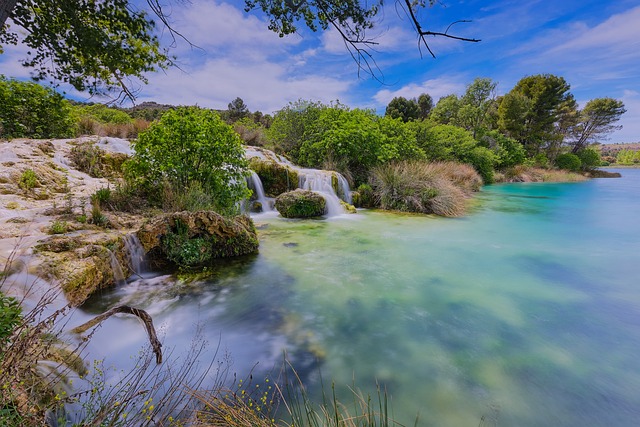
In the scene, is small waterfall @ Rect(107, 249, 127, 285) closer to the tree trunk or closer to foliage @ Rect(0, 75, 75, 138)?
the tree trunk

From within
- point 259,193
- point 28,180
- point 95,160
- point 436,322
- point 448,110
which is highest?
point 448,110

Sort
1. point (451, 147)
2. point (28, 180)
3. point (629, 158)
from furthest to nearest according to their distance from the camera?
point (629, 158) → point (451, 147) → point (28, 180)

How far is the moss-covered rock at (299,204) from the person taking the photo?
9281 millimetres

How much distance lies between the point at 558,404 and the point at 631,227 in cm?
1027

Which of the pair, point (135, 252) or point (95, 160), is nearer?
point (135, 252)

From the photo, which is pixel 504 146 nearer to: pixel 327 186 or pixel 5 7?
pixel 327 186

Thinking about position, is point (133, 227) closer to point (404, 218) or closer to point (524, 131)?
point (404, 218)

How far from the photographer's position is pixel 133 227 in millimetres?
4762

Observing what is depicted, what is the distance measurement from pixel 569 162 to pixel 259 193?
35.9 meters

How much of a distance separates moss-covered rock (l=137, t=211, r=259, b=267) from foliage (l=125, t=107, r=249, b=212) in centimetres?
84

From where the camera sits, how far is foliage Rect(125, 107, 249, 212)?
5.64 meters

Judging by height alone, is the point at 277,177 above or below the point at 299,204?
above

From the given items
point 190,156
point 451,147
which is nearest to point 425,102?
point 451,147

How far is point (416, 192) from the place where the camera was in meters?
10.8
